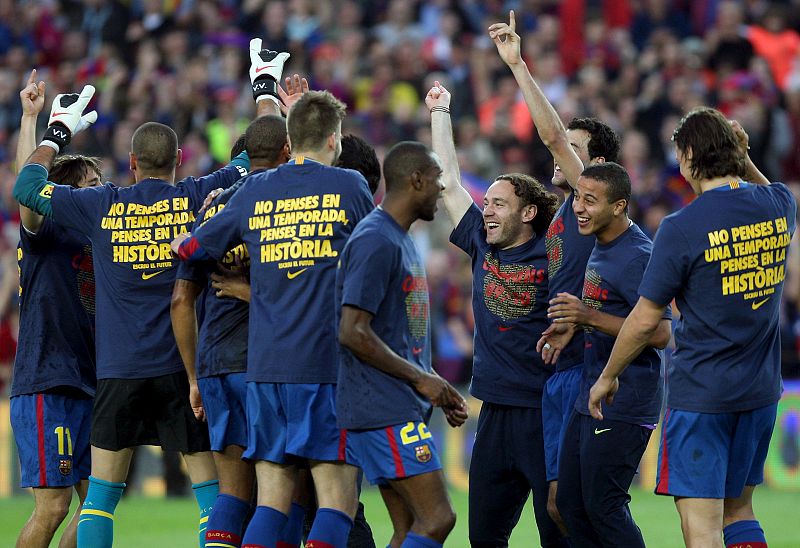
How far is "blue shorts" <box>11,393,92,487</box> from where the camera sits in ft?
24.6

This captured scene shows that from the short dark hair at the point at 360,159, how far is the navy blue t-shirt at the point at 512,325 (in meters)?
0.83

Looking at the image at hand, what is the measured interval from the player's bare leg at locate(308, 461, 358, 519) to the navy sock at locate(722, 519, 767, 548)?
75.1 inches

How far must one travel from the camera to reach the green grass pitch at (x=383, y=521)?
1041 centimetres

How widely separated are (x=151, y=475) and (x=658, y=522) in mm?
5865

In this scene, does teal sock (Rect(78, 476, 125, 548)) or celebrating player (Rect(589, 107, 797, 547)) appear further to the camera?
teal sock (Rect(78, 476, 125, 548))

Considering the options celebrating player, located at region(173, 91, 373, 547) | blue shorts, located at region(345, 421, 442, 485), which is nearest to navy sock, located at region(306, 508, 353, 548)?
celebrating player, located at region(173, 91, 373, 547)

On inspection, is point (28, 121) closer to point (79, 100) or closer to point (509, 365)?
point (79, 100)

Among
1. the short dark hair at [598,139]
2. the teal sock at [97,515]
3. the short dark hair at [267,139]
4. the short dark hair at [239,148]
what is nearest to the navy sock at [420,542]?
the teal sock at [97,515]

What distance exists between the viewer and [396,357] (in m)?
5.92

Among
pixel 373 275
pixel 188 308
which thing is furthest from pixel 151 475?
pixel 373 275

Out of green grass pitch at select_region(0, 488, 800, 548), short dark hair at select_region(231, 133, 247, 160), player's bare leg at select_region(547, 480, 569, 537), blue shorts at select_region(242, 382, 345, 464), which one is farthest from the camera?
green grass pitch at select_region(0, 488, 800, 548)

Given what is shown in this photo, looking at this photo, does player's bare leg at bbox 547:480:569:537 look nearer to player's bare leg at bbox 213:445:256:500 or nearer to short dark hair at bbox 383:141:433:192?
player's bare leg at bbox 213:445:256:500

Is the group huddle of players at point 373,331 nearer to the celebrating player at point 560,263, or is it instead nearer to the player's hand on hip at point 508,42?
the celebrating player at point 560,263

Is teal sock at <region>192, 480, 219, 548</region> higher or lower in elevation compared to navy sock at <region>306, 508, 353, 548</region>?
higher
